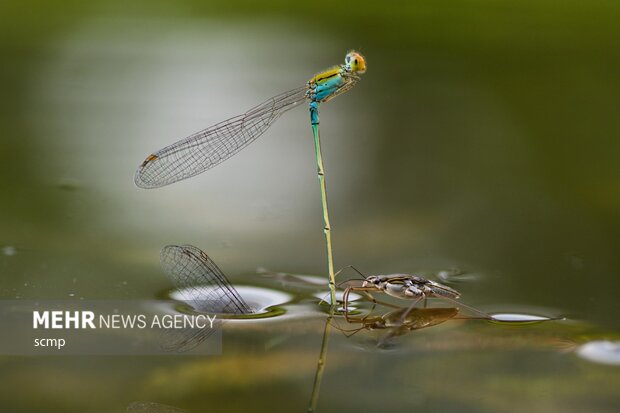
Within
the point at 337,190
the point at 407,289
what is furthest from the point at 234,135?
the point at 407,289

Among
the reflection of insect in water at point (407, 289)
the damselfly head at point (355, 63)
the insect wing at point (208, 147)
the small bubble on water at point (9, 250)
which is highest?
the damselfly head at point (355, 63)

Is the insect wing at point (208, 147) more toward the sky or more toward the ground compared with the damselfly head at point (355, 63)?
more toward the ground

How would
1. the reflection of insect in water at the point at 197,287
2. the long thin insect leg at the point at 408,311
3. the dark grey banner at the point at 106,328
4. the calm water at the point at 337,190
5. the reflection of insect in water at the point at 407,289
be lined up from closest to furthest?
the calm water at the point at 337,190 < the dark grey banner at the point at 106,328 < the reflection of insect in water at the point at 197,287 < the long thin insect leg at the point at 408,311 < the reflection of insect in water at the point at 407,289

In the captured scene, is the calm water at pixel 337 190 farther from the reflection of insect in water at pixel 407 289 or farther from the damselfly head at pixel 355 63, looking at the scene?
the damselfly head at pixel 355 63

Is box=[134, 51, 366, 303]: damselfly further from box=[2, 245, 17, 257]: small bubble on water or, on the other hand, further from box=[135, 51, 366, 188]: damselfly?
box=[2, 245, 17, 257]: small bubble on water

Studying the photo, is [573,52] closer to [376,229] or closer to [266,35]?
[266,35]

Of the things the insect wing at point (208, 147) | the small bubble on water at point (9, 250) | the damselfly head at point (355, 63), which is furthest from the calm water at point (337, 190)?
the damselfly head at point (355, 63)

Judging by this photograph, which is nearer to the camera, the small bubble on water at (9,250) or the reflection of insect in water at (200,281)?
the reflection of insect in water at (200,281)

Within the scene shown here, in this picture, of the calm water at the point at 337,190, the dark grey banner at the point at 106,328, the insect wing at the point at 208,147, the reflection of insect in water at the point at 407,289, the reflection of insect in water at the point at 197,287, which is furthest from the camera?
the insect wing at the point at 208,147
